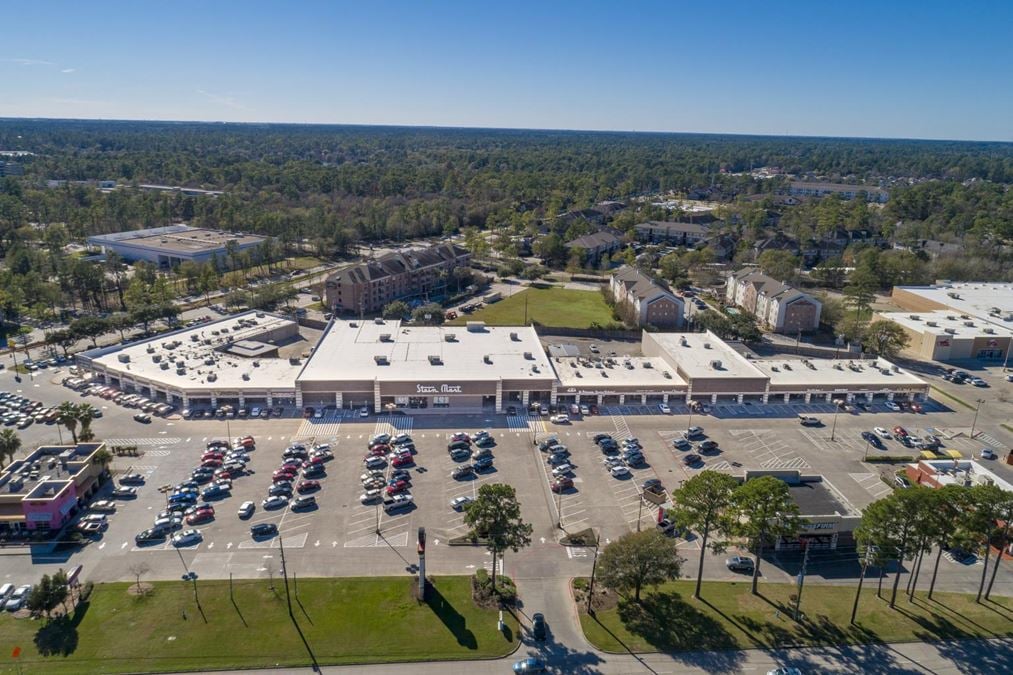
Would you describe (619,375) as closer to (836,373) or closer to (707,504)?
(836,373)

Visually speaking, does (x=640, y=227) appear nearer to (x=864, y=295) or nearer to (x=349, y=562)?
(x=864, y=295)

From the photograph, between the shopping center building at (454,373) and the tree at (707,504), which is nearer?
the tree at (707,504)

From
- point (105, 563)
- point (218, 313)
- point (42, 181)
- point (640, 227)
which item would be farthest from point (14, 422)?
point (42, 181)

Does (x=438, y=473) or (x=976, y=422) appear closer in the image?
(x=438, y=473)

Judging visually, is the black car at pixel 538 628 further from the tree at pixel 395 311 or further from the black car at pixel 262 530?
the tree at pixel 395 311

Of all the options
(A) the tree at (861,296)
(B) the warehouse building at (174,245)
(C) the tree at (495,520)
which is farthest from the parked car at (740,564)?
(B) the warehouse building at (174,245)

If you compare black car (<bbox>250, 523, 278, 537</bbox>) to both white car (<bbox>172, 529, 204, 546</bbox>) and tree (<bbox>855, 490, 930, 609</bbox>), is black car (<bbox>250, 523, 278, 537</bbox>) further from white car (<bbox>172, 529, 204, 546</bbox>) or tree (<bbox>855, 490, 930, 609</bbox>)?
tree (<bbox>855, 490, 930, 609</bbox>)

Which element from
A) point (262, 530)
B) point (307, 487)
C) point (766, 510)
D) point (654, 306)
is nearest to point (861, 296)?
point (654, 306)
